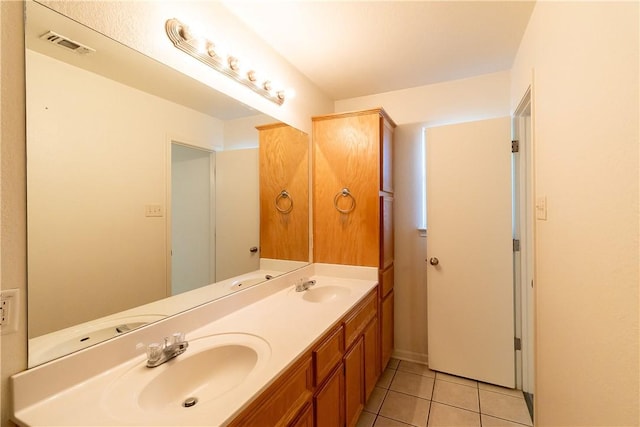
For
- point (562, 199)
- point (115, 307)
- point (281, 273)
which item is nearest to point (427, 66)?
point (562, 199)

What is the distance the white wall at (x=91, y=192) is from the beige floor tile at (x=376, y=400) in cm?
161

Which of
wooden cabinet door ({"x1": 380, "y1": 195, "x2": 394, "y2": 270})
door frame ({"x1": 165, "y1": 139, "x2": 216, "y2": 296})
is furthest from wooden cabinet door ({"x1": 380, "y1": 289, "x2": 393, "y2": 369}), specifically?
door frame ({"x1": 165, "y1": 139, "x2": 216, "y2": 296})

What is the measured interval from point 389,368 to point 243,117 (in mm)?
2309

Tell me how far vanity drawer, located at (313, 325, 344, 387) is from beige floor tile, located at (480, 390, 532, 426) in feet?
4.18

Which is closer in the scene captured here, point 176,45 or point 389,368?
point 176,45

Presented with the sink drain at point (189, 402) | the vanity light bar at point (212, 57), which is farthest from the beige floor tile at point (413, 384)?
the vanity light bar at point (212, 57)

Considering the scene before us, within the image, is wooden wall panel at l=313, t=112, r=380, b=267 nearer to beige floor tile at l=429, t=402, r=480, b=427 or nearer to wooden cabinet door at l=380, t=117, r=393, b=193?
wooden cabinet door at l=380, t=117, r=393, b=193

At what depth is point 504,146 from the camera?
2027mm

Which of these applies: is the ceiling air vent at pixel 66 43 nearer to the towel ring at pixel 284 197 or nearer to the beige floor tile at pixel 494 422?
the towel ring at pixel 284 197

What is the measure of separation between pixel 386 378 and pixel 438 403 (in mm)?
418

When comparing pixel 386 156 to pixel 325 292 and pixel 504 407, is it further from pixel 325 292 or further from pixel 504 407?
pixel 504 407

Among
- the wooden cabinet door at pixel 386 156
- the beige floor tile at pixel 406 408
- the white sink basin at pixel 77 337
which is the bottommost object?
the beige floor tile at pixel 406 408

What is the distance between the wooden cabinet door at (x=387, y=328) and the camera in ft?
7.14

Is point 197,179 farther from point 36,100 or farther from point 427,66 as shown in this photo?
point 427,66
